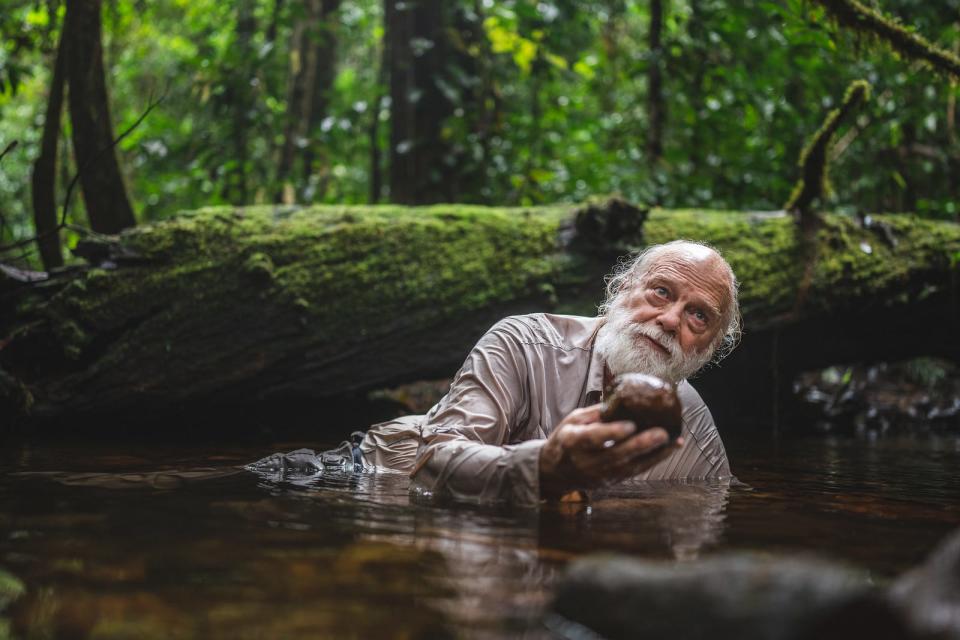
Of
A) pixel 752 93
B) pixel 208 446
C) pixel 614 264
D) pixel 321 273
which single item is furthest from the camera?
pixel 752 93

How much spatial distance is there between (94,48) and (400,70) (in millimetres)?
2919

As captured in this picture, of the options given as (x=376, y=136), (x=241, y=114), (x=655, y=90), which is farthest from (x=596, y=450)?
(x=376, y=136)

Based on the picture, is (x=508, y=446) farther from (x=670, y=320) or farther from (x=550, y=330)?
(x=670, y=320)

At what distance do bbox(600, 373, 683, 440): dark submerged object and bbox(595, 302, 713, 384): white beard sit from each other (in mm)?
994

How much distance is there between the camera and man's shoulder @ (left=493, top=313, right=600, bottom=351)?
11.6ft

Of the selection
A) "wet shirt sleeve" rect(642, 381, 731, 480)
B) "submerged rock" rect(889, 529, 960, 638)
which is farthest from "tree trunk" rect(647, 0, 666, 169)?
"submerged rock" rect(889, 529, 960, 638)

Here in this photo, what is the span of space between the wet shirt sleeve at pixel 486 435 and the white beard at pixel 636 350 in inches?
15.9

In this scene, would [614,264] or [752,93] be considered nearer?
[614,264]

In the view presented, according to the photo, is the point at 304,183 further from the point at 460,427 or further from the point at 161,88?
the point at 460,427

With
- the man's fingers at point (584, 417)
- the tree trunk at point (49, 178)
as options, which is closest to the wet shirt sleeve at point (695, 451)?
the man's fingers at point (584, 417)

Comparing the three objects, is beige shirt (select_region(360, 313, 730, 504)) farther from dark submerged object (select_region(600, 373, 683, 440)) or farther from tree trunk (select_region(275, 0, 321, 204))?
tree trunk (select_region(275, 0, 321, 204))

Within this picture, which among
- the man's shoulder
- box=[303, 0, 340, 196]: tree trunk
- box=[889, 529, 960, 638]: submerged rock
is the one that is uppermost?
box=[303, 0, 340, 196]: tree trunk

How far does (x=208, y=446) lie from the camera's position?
4.88 metres

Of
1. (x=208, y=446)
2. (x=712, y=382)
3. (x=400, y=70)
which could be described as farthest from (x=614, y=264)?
(x=400, y=70)
